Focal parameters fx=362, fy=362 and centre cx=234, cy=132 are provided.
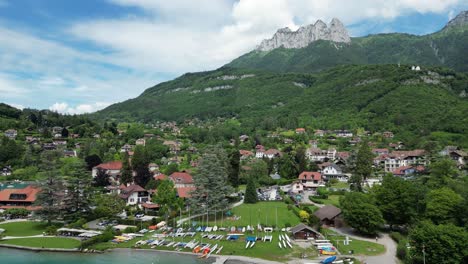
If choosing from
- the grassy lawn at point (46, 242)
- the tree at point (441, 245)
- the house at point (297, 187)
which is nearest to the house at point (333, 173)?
the house at point (297, 187)

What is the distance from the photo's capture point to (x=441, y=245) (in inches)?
1138

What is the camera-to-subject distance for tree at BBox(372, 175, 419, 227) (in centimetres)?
4147

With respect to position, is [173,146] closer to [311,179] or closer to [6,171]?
[6,171]

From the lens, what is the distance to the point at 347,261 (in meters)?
31.4

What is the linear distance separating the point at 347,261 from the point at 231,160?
36.5 metres

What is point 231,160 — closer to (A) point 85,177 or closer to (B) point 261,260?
(A) point 85,177

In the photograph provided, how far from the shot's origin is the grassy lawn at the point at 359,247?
34.5 metres

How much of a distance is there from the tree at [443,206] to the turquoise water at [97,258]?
77.2 ft

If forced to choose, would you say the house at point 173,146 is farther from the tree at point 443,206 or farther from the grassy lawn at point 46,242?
the tree at point 443,206

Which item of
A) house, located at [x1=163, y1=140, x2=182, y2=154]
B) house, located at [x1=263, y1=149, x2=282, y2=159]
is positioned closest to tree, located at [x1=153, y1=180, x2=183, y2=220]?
house, located at [x1=263, y1=149, x2=282, y2=159]

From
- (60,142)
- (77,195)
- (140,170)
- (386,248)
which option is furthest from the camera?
(60,142)

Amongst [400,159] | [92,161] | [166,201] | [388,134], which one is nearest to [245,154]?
[400,159]

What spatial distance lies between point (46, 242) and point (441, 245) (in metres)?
38.0

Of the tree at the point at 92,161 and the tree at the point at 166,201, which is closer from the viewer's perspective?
the tree at the point at 166,201
